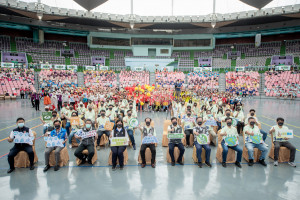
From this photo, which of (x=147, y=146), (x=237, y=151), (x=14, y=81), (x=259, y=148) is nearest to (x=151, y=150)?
(x=147, y=146)

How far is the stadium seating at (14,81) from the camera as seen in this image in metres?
20.7

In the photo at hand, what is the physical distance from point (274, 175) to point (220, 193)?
1.72m

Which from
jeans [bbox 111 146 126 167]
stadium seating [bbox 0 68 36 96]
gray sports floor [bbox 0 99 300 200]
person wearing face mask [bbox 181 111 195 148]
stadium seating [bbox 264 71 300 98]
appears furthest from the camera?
stadium seating [bbox 264 71 300 98]

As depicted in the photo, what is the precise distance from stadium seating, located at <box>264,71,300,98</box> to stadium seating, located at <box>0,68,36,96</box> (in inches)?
1239

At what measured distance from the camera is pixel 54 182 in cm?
400

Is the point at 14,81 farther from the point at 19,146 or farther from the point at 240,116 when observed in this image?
the point at 240,116

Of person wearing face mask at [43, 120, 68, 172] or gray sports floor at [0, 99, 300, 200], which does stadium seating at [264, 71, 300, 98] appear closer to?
gray sports floor at [0, 99, 300, 200]

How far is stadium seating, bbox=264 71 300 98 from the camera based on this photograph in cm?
2236

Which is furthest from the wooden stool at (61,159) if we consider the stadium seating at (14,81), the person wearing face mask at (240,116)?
the stadium seating at (14,81)

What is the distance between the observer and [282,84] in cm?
2353

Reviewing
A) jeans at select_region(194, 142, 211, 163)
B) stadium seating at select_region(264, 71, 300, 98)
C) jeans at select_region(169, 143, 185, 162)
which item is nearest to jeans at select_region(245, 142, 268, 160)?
jeans at select_region(194, 142, 211, 163)

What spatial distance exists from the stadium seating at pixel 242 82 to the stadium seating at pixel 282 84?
1436 mm

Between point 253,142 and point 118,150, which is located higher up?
point 253,142

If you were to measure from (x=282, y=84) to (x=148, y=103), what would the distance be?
2086 cm
